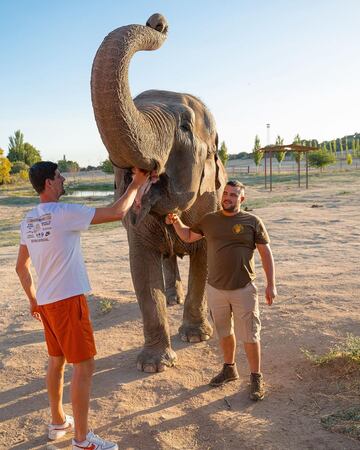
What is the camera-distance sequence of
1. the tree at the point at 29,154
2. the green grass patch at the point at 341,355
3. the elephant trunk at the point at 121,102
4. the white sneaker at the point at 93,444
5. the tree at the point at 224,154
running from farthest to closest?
the tree at the point at 29,154 < the tree at the point at 224,154 < the green grass patch at the point at 341,355 < the white sneaker at the point at 93,444 < the elephant trunk at the point at 121,102

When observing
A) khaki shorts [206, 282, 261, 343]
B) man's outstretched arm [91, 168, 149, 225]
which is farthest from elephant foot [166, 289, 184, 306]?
man's outstretched arm [91, 168, 149, 225]

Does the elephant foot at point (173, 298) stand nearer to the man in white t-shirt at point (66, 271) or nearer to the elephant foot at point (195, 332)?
the elephant foot at point (195, 332)

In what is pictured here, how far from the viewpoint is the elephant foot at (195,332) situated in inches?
236

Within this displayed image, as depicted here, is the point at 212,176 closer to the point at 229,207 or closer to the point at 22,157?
the point at 229,207

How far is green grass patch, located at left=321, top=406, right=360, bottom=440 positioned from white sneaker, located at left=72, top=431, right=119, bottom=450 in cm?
158

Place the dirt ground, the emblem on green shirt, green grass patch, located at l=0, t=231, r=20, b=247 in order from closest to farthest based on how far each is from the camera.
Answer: the dirt ground
the emblem on green shirt
green grass patch, located at l=0, t=231, r=20, b=247

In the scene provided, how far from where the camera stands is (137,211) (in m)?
4.35

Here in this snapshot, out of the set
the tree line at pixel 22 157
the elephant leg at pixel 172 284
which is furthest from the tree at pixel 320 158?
the elephant leg at pixel 172 284

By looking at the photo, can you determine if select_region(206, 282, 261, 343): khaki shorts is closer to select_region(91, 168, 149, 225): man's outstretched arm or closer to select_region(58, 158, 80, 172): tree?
select_region(91, 168, 149, 225): man's outstretched arm

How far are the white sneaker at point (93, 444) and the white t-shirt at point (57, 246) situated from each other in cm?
103

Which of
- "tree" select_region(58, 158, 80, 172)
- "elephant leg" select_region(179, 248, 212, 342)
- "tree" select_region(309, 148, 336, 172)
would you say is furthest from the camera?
"tree" select_region(58, 158, 80, 172)

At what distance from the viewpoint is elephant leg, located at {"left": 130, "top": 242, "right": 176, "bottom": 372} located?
5.27m

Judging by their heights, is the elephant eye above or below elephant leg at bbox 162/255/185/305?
above

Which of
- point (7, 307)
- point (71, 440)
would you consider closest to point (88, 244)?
point (7, 307)
